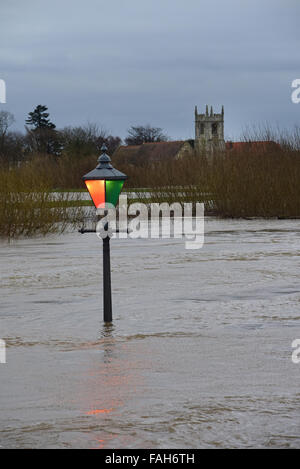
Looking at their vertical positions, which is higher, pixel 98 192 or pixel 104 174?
pixel 104 174

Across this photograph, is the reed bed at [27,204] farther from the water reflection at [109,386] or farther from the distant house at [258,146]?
the water reflection at [109,386]

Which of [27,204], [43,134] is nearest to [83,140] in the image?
[43,134]

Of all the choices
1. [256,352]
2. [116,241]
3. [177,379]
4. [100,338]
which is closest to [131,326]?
[100,338]

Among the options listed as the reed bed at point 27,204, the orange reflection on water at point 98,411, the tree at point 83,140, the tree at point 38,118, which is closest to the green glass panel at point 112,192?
the orange reflection on water at point 98,411

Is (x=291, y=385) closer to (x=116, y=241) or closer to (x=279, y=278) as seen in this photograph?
(x=279, y=278)

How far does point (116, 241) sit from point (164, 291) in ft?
32.0

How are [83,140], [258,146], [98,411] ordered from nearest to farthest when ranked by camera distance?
1. [98,411]
2. [258,146]
3. [83,140]

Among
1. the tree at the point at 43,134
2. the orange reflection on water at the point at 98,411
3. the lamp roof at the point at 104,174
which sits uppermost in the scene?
the tree at the point at 43,134

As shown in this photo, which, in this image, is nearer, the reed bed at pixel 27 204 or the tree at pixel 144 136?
the reed bed at pixel 27 204

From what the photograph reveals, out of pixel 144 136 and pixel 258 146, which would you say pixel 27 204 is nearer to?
pixel 258 146

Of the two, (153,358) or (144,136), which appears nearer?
(153,358)

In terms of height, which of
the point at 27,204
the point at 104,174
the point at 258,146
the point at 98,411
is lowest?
the point at 98,411

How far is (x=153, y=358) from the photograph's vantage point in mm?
7012

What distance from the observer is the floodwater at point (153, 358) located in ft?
16.3
